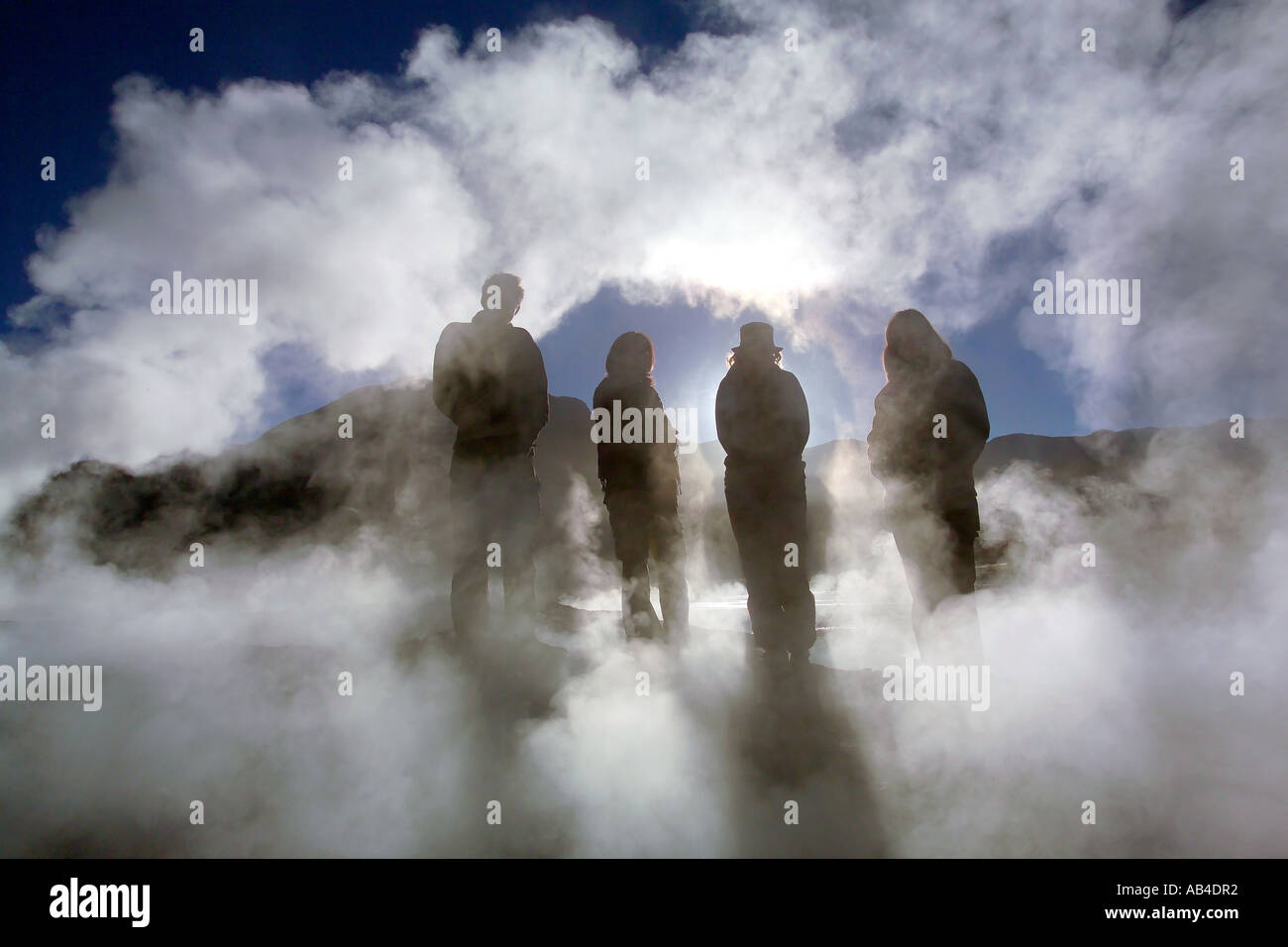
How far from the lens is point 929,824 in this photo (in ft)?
12.0

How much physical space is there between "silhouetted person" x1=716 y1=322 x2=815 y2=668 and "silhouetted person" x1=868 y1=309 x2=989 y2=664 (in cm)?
79

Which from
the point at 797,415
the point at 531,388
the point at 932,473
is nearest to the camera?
the point at 932,473

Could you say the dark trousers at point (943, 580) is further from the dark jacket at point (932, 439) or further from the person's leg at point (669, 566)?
the person's leg at point (669, 566)

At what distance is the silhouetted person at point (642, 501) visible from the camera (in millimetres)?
5395

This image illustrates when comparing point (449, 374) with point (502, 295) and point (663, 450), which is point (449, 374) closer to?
point (502, 295)

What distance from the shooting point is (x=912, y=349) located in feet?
16.9

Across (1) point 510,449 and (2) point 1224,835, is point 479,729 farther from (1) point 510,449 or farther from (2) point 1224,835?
(2) point 1224,835

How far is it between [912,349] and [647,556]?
9.77 feet

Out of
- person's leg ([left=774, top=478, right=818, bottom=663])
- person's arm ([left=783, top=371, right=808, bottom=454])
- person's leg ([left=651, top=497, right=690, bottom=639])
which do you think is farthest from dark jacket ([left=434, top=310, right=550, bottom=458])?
person's leg ([left=774, top=478, right=818, bottom=663])

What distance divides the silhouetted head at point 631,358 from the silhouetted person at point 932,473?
7.06 feet

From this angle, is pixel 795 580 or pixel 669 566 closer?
pixel 795 580

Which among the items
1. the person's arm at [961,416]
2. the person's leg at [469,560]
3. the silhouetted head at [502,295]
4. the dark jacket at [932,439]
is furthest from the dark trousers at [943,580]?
the silhouetted head at [502,295]

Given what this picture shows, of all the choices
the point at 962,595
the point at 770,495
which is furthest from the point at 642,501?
the point at 962,595

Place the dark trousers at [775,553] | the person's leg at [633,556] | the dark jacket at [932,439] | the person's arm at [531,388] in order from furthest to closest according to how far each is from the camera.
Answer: the person's leg at [633,556] → the person's arm at [531,388] → the dark trousers at [775,553] → the dark jacket at [932,439]
